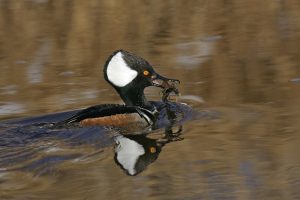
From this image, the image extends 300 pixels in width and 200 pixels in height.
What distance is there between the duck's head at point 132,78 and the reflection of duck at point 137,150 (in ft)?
3.19

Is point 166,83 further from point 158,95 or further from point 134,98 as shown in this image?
point 158,95

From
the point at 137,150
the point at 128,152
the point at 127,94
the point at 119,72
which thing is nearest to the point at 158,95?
the point at 127,94

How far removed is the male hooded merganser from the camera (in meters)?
10.2

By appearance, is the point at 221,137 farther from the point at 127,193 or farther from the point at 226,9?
the point at 226,9

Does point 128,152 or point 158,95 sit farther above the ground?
point 128,152

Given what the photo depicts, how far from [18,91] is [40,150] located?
3.08 metres

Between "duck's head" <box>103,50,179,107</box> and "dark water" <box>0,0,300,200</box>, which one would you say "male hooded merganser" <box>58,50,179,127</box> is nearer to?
"duck's head" <box>103,50,179,107</box>

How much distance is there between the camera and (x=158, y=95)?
11789mm

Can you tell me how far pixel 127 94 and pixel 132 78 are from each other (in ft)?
0.67

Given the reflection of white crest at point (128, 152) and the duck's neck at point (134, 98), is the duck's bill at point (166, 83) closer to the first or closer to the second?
the duck's neck at point (134, 98)

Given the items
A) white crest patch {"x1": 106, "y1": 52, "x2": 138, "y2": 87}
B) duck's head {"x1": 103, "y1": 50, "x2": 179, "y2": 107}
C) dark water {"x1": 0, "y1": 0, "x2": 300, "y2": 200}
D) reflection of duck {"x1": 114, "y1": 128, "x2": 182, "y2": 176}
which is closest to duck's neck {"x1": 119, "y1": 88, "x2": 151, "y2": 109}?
duck's head {"x1": 103, "y1": 50, "x2": 179, "y2": 107}

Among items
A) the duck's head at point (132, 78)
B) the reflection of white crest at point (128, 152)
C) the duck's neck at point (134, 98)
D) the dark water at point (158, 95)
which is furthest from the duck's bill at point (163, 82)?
the reflection of white crest at point (128, 152)

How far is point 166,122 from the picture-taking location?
1058 centimetres

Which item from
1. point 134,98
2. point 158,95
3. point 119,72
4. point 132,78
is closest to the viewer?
point 119,72
